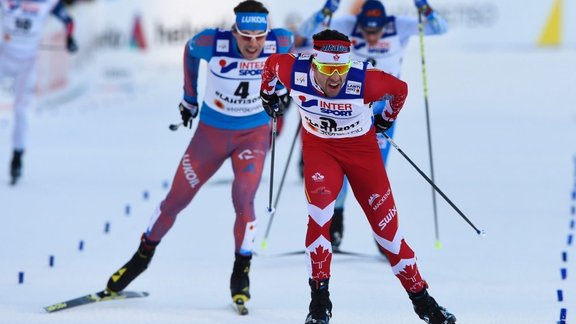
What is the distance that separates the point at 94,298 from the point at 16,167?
439 centimetres

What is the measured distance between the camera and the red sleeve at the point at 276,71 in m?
5.58

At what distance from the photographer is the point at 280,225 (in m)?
8.53

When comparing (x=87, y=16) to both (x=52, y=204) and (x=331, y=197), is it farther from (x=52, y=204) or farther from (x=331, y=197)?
(x=331, y=197)

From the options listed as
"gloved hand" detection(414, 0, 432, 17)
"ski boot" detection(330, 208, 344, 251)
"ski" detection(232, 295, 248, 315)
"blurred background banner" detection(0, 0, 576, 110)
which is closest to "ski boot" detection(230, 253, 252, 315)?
"ski" detection(232, 295, 248, 315)

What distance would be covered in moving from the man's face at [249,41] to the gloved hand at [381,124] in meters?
0.83

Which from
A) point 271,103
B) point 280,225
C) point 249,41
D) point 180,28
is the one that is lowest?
point 180,28

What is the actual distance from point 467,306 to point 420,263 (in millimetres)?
1165

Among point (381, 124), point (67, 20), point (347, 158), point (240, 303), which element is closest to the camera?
point (347, 158)

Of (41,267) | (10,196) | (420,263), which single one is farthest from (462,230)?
(10,196)

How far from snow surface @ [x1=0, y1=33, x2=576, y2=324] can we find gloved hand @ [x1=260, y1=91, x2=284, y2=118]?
1.04 metres

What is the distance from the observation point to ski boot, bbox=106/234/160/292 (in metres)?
6.11

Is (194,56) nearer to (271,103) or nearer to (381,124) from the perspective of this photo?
(271,103)

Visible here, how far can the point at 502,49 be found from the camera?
18.4m

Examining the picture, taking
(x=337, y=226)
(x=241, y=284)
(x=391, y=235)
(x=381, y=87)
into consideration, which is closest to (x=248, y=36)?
(x=381, y=87)
